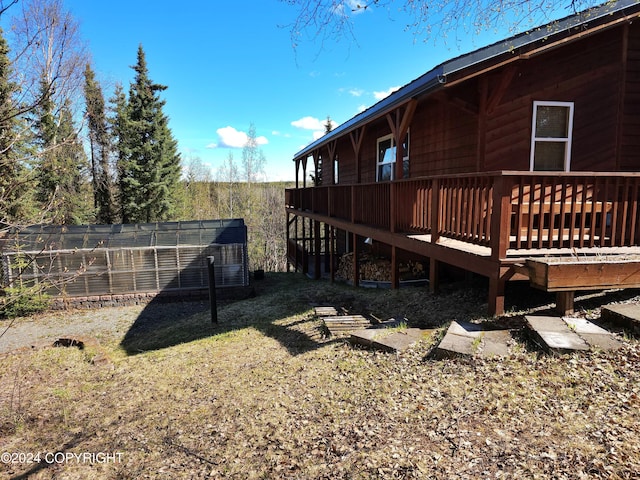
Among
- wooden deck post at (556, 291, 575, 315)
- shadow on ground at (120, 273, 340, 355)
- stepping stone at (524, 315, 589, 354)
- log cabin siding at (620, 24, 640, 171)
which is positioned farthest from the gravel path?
log cabin siding at (620, 24, 640, 171)

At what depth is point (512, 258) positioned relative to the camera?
4316 millimetres

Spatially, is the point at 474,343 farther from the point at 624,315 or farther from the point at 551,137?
the point at 551,137

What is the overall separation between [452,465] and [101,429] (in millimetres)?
3690

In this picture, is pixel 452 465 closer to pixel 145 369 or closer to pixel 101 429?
pixel 101 429

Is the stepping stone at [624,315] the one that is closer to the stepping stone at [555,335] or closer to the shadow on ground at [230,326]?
the stepping stone at [555,335]

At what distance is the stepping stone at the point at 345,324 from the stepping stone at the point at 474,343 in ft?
5.74

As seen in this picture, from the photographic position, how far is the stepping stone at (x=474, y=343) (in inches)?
153

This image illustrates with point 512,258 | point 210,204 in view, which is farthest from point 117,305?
point 210,204

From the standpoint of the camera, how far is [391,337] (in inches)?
187

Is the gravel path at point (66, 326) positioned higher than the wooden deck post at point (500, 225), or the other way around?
the wooden deck post at point (500, 225)

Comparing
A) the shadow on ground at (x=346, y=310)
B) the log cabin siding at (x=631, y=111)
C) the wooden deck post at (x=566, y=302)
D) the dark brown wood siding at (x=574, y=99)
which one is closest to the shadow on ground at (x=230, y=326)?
the shadow on ground at (x=346, y=310)

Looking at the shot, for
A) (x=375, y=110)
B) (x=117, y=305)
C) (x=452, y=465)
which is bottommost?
(x=117, y=305)

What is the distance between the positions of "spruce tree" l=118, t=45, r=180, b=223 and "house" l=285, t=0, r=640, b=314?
858 inches
